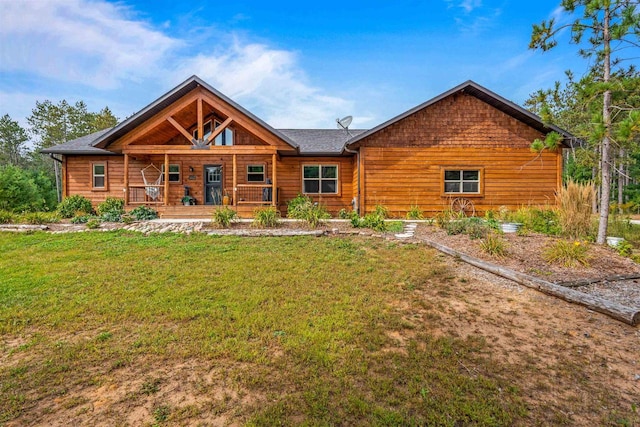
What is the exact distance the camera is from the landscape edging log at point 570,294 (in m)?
3.30

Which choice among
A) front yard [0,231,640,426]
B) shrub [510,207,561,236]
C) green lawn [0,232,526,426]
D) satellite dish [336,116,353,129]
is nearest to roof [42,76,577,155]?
shrub [510,207,561,236]

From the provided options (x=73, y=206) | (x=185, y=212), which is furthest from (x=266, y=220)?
(x=73, y=206)

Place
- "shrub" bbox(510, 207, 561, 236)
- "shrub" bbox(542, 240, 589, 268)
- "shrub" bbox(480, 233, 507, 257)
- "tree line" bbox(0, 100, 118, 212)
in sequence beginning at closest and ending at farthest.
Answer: "shrub" bbox(542, 240, 589, 268) → "shrub" bbox(480, 233, 507, 257) → "shrub" bbox(510, 207, 561, 236) → "tree line" bbox(0, 100, 118, 212)

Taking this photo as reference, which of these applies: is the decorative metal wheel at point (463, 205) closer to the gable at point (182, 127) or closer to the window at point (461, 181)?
the window at point (461, 181)

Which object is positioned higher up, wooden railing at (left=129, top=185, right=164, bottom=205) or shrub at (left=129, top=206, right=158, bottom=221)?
wooden railing at (left=129, top=185, right=164, bottom=205)

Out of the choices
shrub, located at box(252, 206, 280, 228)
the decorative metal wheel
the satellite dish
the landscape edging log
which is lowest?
the landscape edging log

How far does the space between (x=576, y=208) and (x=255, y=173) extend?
11347 millimetres

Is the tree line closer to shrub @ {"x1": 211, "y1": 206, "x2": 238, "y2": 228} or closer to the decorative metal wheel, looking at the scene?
shrub @ {"x1": 211, "y1": 206, "x2": 238, "y2": 228}

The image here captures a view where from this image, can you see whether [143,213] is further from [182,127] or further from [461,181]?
[461,181]

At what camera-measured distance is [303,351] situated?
2.72 meters

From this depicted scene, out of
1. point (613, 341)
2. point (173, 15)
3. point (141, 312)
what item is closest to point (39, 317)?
point (141, 312)

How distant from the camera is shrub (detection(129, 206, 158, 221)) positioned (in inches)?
419

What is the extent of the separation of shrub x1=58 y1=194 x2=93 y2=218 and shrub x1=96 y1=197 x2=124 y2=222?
1.18 m

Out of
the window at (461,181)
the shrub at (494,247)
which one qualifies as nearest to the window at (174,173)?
the window at (461,181)
